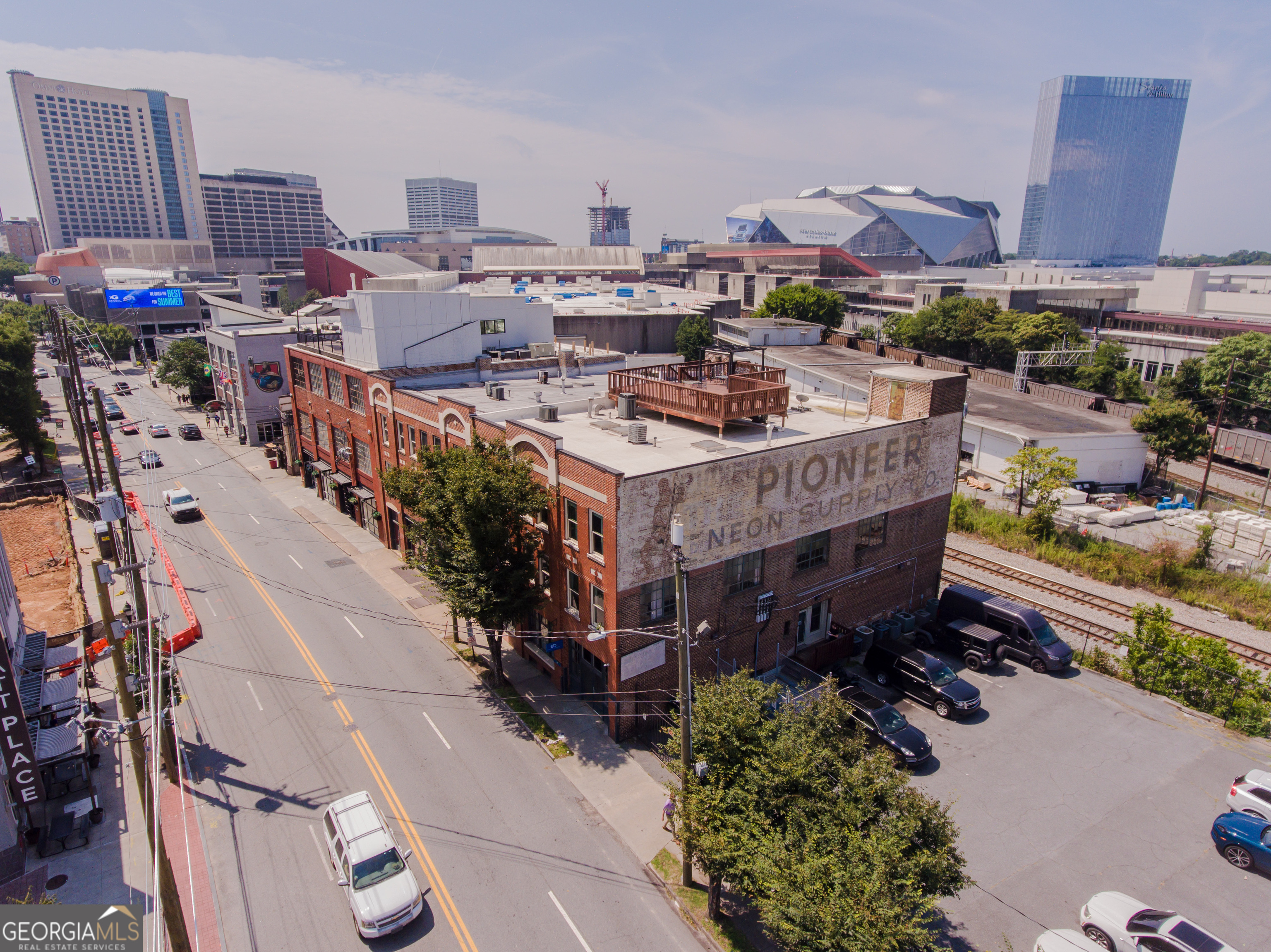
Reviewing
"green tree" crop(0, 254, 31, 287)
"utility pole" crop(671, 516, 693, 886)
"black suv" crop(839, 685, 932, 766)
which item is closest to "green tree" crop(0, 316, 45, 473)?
"utility pole" crop(671, 516, 693, 886)

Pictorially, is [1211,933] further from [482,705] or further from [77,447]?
[77,447]

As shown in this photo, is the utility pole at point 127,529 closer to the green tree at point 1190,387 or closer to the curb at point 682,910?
the curb at point 682,910

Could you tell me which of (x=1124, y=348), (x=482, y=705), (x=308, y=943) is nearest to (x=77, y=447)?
(x=482, y=705)

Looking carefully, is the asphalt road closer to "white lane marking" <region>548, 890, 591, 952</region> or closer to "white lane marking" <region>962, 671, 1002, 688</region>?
"white lane marking" <region>548, 890, 591, 952</region>

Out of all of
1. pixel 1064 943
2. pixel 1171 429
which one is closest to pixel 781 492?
pixel 1064 943

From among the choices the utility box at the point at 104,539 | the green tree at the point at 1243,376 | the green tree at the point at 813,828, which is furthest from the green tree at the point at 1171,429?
the utility box at the point at 104,539

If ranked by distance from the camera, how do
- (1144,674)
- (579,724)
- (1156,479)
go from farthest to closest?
(1156,479)
(1144,674)
(579,724)
